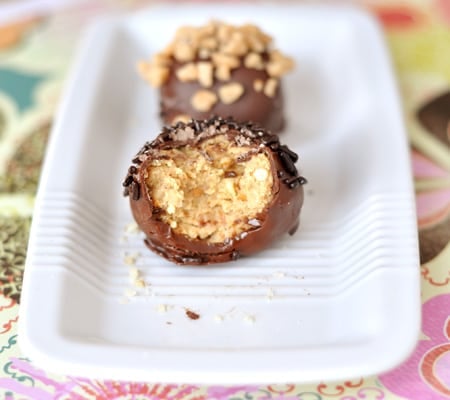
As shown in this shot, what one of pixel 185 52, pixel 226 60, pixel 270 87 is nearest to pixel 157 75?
pixel 185 52

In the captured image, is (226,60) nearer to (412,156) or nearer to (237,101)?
(237,101)

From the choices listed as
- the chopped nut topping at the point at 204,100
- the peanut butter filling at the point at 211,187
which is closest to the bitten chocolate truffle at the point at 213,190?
the peanut butter filling at the point at 211,187

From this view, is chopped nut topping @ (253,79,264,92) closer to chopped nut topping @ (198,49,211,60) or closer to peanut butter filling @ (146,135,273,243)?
chopped nut topping @ (198,49,211,60)

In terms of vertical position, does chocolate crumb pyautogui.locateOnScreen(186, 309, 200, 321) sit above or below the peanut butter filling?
below

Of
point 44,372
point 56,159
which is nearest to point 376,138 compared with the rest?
point 56,159

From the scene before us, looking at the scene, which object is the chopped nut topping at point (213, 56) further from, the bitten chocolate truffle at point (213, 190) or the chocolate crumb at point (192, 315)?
the chocolate crumb at point (192, 315)

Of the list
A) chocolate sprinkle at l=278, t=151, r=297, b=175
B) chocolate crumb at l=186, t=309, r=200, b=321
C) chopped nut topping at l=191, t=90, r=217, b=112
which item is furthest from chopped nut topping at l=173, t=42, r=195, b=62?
chocolate crumb at l=186, t=309, r=200, b=321

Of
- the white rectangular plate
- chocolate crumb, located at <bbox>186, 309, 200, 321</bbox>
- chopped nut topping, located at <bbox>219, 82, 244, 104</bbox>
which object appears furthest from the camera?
chopped nut topping, located at <bbox>219, 82, 244, 104</bbox>

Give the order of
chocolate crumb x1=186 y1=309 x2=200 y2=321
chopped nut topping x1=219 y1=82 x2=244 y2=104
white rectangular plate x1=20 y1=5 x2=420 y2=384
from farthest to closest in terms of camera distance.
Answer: chopped nut topping x1=219 y1=82 x2=244 y2=104, chocolate crumb x1=186 y1=309 x2=200 y2=321, white rectangular plate x1=20 y1=5 x2=420 y2=384
